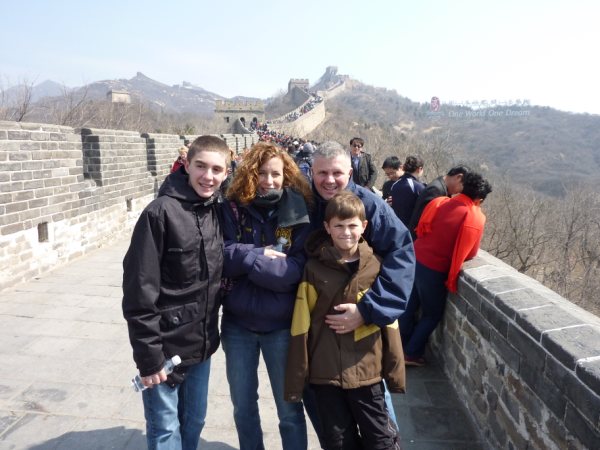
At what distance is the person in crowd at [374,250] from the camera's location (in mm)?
2117

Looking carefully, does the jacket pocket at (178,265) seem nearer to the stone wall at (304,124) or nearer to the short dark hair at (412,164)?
the short dark hair at (412,164)

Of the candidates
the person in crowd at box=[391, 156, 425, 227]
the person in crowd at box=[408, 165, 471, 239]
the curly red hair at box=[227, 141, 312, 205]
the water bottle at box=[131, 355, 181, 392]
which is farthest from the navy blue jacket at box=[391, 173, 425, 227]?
the water bottle at box=[131, 355, 181, 392]

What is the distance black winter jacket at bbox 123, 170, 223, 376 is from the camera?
6.33ft

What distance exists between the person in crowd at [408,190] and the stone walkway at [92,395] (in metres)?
1.93

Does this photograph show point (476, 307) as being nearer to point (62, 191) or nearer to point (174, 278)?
point (174, 278)

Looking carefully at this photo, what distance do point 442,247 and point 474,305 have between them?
0.57 m

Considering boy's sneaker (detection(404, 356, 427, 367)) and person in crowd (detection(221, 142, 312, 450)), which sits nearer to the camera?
person in crowd (detection(221, 142, 312, 450))

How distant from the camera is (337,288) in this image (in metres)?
2.18

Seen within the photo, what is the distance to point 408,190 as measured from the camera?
17.0ft

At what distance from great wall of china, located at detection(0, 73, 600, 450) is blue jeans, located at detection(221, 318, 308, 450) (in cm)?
120

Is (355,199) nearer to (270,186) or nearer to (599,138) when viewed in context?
(270,186)

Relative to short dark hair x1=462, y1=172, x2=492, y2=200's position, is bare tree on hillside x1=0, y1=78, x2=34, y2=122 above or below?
above

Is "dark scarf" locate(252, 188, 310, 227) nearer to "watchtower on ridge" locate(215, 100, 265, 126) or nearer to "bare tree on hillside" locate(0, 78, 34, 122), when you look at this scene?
"bare tree on hillside" locate(0, 78, 34, 122)

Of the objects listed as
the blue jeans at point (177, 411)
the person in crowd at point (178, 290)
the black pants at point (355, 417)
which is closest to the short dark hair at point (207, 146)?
the person in crowd at point (178, 290)
